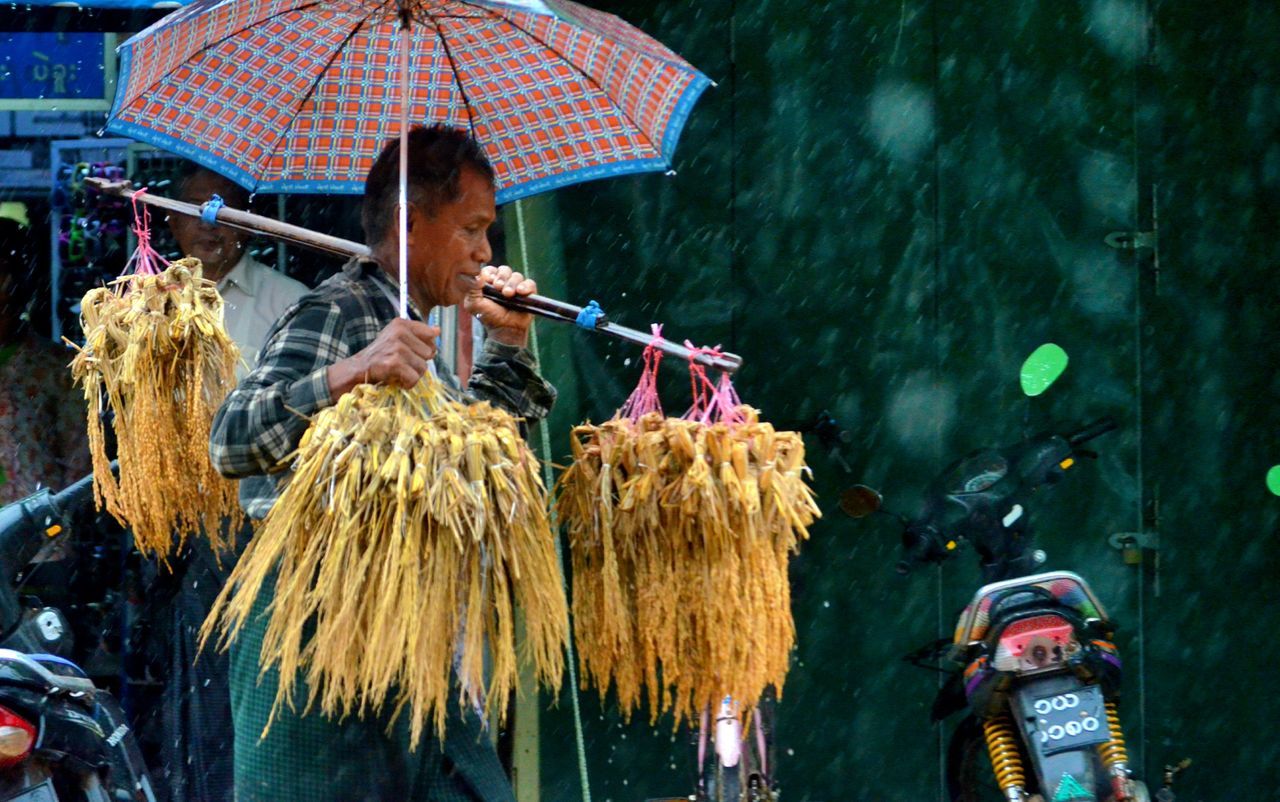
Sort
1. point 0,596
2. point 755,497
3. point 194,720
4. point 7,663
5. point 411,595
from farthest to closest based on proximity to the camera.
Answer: point 194,720 → point 0,596 → point 7,663 → point 755,497 → point 411,595

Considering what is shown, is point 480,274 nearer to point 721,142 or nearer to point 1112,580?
point 721,142

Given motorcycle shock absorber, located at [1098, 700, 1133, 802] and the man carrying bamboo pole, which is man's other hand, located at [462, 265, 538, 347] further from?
motorcycle shock absorber, located at [1098, 700, 1133, 802]

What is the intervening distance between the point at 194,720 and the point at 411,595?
283cm

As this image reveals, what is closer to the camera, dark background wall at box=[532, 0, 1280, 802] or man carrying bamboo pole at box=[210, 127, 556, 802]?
man carrying bamboo pole at box=[210, 127, 556, 802]

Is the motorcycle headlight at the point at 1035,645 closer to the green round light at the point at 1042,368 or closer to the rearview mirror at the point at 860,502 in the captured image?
the rearview mirror at the point at 860,502

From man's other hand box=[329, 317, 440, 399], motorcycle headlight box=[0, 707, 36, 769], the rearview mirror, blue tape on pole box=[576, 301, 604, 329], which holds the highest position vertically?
blue tape on pole box=[576, 301, 604, 329]

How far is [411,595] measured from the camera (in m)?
3.13

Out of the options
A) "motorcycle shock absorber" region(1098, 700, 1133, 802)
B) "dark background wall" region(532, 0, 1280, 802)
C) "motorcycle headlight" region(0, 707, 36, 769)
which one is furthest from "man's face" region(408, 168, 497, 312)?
"dark background wall" region(532, 0, 1280, 802)

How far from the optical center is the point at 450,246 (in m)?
3.58

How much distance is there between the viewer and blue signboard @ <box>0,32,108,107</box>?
6207mm

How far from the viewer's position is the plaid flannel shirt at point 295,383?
3.27 metres

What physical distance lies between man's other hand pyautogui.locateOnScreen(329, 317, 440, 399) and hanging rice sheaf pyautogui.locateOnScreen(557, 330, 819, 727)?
497 mm

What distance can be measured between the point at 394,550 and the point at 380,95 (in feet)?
5.17

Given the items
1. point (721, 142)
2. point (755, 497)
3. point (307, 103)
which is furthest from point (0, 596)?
point (721, 142)
